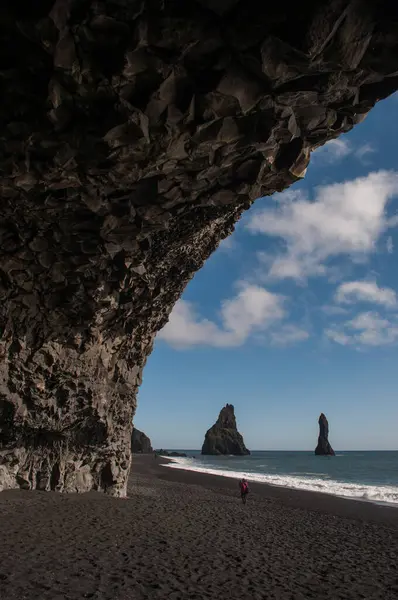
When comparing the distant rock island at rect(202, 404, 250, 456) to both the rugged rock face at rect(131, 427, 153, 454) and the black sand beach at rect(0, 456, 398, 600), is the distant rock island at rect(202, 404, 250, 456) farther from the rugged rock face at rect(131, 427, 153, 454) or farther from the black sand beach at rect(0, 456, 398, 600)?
the black sand beach at rect(0, 456, 398, 600)

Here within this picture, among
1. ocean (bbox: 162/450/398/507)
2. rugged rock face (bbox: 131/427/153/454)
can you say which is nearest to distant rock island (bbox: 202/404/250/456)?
rugged rock face (bbox: 131/427/153/454)

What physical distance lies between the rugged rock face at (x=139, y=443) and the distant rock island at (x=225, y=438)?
1493 inches

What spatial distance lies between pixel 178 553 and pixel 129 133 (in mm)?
11001

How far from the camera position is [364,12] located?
6332 millimetres

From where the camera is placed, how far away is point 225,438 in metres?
138

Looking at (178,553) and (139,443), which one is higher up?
(178,553)

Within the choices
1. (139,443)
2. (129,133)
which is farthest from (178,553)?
(139,443)

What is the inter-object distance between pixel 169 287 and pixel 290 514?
1379 centimetres

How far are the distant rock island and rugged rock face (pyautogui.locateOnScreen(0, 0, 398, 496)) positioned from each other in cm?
12784

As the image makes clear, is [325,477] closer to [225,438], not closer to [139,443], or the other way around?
[139,443]

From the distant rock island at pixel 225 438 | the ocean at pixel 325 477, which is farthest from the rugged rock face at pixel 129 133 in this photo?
the distant rock island at pixel 225 438

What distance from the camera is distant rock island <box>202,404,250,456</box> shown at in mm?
137750

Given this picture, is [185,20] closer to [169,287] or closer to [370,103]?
[370,103]

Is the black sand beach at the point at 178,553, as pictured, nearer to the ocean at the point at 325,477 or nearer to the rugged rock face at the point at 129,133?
the rugged rock face at the point at 129,133
